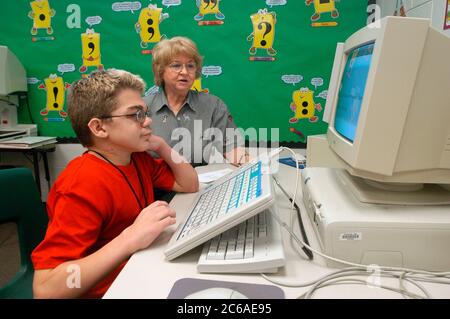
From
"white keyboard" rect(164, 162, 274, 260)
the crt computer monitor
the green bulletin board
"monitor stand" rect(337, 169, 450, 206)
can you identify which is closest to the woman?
the green bulletin board

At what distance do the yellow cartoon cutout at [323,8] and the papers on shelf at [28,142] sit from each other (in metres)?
2.32

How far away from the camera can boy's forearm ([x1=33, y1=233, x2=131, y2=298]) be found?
0.65m

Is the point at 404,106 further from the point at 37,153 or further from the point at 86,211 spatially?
the point at 37,153

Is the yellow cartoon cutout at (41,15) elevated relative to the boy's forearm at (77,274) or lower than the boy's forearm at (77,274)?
elevated

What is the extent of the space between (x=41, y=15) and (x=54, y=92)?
2.05 ft

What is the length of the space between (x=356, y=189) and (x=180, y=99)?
1.33m

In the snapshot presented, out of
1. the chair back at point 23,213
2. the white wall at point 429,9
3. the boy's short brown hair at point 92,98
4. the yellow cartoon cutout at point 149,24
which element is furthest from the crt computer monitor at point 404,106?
the yellow cartoon cutout at point 149,24

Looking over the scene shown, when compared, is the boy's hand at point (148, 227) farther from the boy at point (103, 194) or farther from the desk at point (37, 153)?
the desk at point (37, 153)

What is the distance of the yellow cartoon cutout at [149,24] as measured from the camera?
100 inches

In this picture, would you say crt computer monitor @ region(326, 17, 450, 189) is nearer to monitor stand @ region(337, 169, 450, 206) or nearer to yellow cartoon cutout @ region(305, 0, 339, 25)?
monitor stand @ region(337, 169, 450, 206)

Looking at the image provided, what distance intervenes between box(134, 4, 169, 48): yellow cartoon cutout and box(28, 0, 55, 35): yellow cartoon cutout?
0.73 m
